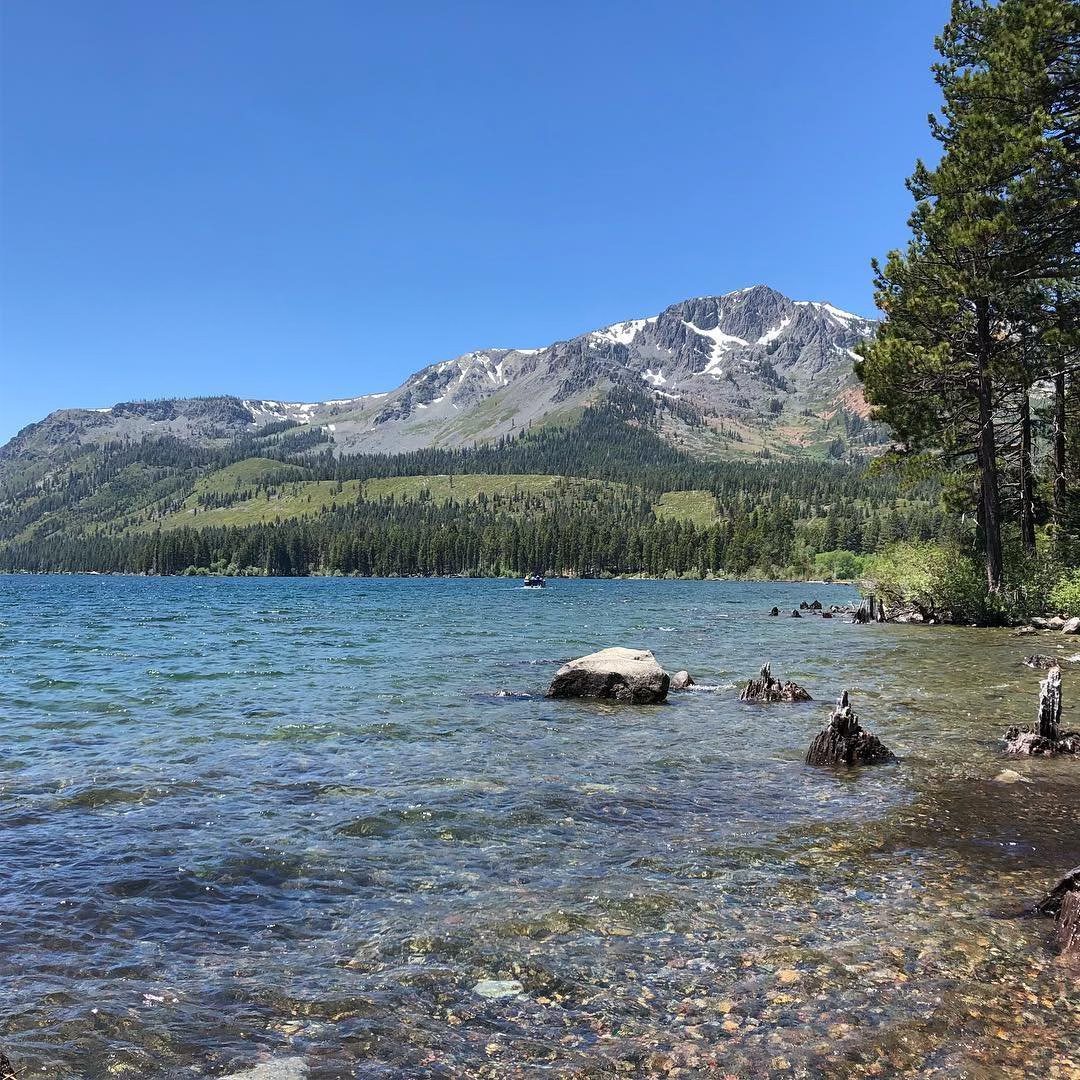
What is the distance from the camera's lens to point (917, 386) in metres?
42.2

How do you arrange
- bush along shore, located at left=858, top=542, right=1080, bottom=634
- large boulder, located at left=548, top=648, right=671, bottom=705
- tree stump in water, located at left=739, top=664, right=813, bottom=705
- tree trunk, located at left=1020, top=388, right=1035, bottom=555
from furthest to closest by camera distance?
tree trunk, located at left=1020, top=388, right=1035, bottom=555
bush along shore, located at left=858, top=542, right=1080, bottom=634
tree stump in water, located at left=739, top=664, right=813, bottom=705
large boulder, located at left=548, top=648, right=671, bottom=705

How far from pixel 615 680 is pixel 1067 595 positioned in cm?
3096

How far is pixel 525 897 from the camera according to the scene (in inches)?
361

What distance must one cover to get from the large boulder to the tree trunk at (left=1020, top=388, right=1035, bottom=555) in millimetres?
32961

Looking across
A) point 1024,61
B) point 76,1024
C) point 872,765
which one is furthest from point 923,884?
point 1024,61

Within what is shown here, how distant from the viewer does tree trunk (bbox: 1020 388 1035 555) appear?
45.4 meters

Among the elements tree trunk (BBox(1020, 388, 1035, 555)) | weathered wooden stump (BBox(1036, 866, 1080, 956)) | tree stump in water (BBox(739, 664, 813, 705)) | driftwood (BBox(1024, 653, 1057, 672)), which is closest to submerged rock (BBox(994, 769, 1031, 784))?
weathered wooden stump (BBox(1036, 866, 1080, 956))

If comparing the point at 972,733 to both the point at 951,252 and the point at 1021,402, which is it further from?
the point at 1021,402

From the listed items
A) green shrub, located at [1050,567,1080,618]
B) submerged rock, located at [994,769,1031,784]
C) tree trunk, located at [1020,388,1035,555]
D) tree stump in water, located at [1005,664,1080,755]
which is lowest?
submerged rock, located at [994,769,1031,784]

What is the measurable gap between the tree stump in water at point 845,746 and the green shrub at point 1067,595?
3249cm

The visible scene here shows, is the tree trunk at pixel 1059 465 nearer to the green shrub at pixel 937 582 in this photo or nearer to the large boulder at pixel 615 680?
the green shrub at pixel 937 582

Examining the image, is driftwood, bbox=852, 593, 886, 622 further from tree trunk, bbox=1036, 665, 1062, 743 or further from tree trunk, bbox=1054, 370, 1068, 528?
tree trunk, bbox=1036, 665, 1062, 743

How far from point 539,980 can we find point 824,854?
4960 mm

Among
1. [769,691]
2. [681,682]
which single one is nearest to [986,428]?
[681,682]
